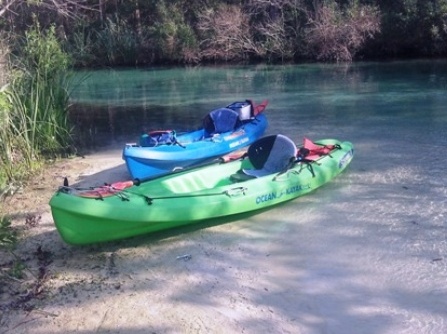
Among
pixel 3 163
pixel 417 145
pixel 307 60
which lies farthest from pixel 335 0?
pixel 3 163

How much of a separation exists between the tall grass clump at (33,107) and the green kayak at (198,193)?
1.98 m

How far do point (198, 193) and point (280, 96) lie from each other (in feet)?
28.4

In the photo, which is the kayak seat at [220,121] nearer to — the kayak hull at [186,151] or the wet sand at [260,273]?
the kayak hull at [186,151]

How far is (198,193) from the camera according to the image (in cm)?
518

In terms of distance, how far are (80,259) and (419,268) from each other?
2719 mm

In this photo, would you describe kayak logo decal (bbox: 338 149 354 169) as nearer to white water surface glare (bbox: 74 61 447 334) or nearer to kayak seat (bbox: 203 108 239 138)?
white water surface glare (bbox: 74 61 447 334)

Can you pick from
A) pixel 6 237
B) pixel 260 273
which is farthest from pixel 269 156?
pixel 6 237

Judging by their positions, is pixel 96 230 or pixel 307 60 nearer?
pixel 96 230

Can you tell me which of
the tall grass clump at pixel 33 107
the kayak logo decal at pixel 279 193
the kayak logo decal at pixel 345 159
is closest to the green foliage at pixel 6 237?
the tall grass clump at pixel 33 107

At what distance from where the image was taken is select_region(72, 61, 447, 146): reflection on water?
413 inches

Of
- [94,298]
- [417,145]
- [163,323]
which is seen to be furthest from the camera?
[417,145]

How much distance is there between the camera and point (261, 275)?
439cm

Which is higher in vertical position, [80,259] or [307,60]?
[307,60]

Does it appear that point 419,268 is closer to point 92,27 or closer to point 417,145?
point 417,145
